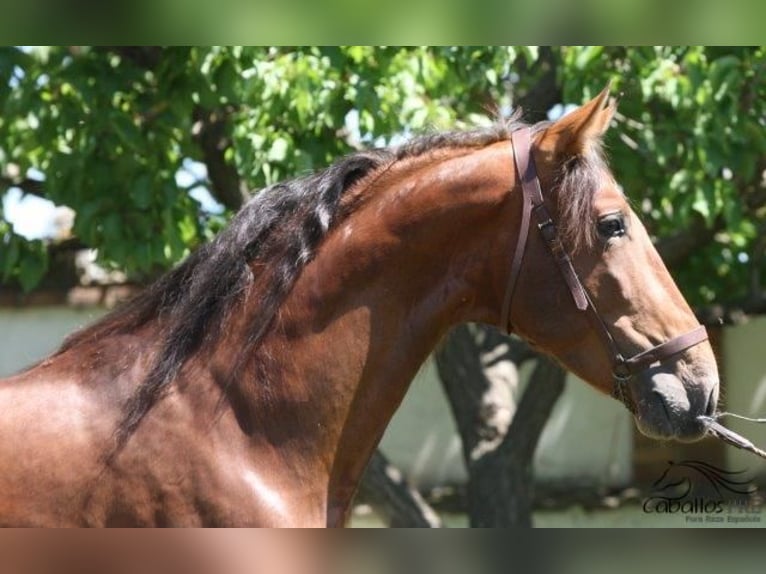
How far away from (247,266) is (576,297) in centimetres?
84

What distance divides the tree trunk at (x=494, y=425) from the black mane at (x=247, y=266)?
3.44 m

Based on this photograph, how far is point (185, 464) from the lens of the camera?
2.64 m

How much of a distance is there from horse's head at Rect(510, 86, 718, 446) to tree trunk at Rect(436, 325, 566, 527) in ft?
11.6

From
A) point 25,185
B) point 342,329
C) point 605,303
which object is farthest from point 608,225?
point 25,185

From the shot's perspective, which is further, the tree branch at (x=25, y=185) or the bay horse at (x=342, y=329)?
the tree branch at (x=25, y=185)

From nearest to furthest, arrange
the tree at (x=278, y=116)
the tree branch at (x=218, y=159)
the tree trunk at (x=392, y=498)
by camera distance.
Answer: the tree at (x=278, y=116) < the tree branch at (x=218, y=159) < the tree trunk at (x=392, y=498)

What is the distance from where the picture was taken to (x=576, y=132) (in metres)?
2.83

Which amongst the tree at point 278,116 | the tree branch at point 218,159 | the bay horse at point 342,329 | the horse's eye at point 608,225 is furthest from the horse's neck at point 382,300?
the tree branch at point 218,159

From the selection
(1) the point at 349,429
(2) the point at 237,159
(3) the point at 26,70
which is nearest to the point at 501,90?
(2) the point at 237,159

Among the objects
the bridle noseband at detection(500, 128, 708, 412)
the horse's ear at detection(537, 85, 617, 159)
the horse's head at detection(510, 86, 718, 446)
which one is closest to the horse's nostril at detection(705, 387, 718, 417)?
the horse's head at detection(510, 86, 718, 446)

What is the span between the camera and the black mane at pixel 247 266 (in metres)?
2.78

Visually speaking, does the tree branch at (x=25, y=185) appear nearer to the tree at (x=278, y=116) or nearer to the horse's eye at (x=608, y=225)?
the tree at (x=278, y=116)

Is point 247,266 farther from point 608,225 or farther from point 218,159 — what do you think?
point 218,159

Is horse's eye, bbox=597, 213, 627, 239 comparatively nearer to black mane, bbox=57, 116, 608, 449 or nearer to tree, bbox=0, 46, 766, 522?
black mane, bbox=57, 116, 608, 449
